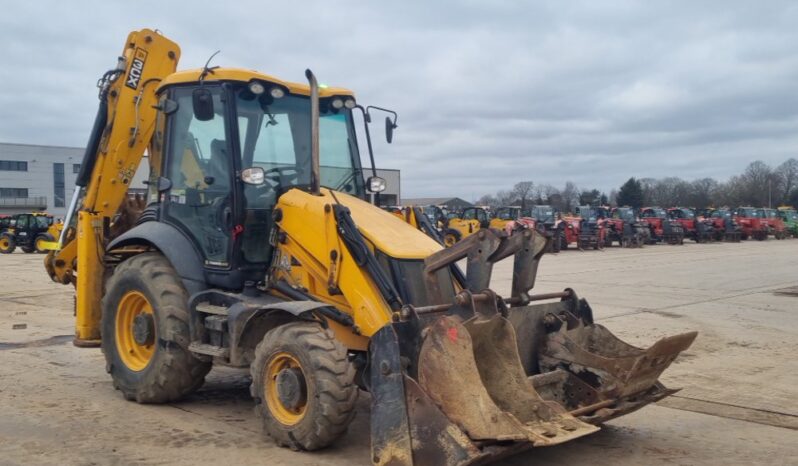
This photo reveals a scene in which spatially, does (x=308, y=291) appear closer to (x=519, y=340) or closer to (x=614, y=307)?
(x=519, y=340)

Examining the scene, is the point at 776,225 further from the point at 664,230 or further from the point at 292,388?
the point at 292,388

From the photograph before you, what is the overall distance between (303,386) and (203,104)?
8.17ft

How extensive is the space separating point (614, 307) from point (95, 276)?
9419 millimetres

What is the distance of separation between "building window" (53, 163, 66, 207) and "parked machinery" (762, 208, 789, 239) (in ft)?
215

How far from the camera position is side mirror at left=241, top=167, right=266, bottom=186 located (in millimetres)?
6344

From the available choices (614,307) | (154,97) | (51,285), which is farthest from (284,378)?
(51,285)

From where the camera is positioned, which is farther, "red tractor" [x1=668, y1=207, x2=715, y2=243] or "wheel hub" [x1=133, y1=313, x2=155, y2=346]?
"red tractor" [x1=668, y1=207, x2=715, y2=243]

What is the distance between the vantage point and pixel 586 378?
5.80m

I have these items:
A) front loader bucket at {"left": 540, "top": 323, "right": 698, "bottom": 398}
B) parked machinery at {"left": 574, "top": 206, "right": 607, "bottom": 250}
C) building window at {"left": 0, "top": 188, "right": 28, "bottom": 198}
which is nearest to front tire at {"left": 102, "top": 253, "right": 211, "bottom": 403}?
front loader bucket at {"left": 540, "top": 323, "right": 698, "bottom": 398}

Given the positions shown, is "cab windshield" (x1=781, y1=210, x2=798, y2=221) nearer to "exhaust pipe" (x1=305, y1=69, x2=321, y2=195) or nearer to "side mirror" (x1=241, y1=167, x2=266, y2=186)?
"exhaust pipe" (x1=305, y1=69, x2=321, y2=195)

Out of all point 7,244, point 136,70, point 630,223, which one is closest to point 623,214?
point 630,223

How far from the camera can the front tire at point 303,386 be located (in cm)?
513

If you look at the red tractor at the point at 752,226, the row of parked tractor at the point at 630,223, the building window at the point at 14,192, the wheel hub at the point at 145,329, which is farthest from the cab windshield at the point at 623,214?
the building window at the point at 14,192

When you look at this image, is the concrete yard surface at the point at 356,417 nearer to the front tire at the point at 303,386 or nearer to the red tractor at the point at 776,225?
the front tire at the point at 303,386
